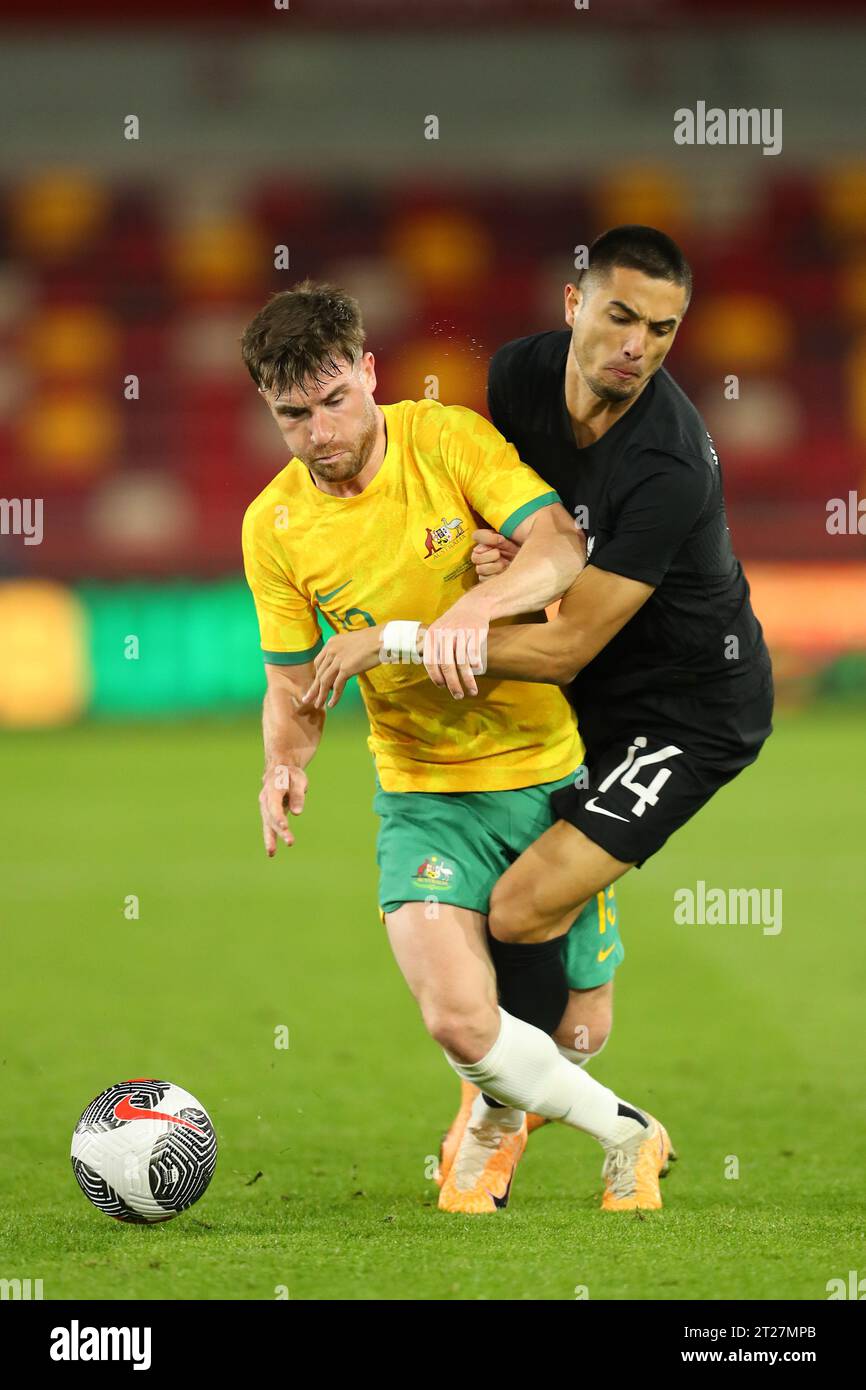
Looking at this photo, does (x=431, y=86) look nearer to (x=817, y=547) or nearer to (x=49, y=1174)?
(x=817, y=547)

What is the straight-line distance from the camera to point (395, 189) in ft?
70.0

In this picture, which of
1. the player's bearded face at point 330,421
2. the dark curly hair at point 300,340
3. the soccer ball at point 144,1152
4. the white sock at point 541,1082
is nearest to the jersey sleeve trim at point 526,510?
the player's bearded face at point 330,421

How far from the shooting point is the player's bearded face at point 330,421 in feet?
12.9

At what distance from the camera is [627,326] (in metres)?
3.94

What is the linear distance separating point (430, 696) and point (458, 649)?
584 mm

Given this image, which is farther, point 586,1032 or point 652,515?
point 586,1032

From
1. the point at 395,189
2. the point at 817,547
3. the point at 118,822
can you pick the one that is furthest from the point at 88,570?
the point at 395,189

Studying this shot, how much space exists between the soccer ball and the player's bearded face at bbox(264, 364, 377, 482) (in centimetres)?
162

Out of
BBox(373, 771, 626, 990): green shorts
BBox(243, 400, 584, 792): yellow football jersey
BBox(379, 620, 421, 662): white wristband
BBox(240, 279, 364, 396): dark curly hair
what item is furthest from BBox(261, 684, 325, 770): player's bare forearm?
BBox(240, 279, 364, 396): dark curly hair

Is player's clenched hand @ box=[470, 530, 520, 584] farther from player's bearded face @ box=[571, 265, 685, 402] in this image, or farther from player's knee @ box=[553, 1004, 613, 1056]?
player's knee @ box=[553, 1004, 613, 1056]

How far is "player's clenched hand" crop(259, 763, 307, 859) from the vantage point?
13.9 feet

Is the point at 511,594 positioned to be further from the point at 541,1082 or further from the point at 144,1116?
the point at 144,1116

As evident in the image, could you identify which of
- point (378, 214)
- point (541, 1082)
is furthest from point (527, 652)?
point (378, 214)

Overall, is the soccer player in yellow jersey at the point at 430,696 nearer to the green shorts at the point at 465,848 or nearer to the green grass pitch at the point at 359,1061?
the green shorts at the point at 465,848
